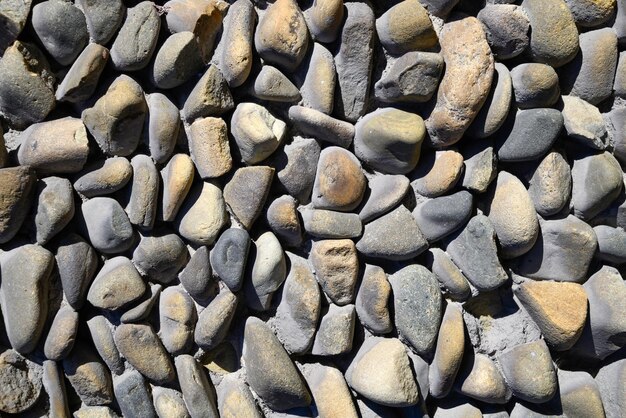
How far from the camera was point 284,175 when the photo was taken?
0.75 m

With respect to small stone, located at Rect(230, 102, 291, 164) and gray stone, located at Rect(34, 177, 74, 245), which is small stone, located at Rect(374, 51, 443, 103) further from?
gray stone, located at Rect(34, 177, 74, 245)

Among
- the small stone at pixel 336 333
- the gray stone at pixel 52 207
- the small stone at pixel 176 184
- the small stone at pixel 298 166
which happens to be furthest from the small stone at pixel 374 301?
the gray stone at pixel 52 207

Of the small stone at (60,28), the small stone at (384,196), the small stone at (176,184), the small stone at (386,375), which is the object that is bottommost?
the small stone at (386,375)

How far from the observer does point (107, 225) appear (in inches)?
28.5

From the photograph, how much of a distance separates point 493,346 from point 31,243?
0.56 metres

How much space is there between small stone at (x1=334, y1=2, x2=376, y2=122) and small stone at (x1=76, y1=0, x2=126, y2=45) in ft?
0.82

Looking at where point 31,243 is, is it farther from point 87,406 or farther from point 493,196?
point 493,196

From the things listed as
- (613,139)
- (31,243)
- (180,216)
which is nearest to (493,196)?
(613,139)

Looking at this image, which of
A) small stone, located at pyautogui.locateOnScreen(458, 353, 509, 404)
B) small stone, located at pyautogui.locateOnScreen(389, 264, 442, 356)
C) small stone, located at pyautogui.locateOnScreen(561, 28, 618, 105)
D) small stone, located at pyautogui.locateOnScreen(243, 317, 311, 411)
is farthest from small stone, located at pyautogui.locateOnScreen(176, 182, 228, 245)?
small stone, located at pyautogui.locateOnScreen(561, 28, 618, 105)

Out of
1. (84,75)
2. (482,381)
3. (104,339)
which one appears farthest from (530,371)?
(84,75)

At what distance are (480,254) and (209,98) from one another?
35cm

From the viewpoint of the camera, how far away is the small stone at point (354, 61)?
2.39 ft

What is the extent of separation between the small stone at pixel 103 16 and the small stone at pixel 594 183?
56 cm

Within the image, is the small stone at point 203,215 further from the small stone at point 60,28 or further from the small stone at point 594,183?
the small stone at point 594,183
